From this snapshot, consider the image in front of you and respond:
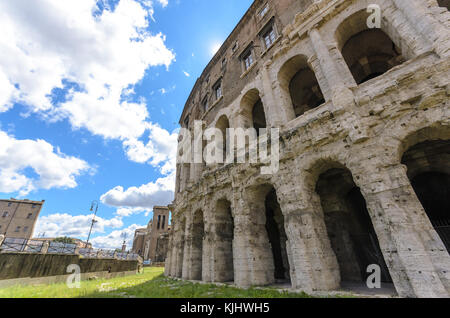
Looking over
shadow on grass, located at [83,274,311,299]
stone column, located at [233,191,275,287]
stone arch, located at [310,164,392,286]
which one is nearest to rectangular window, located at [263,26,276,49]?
stone arch, located at [310,164,392,286]

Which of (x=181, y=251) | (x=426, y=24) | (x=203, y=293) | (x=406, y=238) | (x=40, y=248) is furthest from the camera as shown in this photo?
(x=181, y=251)

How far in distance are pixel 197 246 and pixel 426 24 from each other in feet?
46.1

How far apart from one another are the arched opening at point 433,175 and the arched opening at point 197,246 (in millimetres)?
10900

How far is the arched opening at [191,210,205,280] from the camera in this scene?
1154 centimetres

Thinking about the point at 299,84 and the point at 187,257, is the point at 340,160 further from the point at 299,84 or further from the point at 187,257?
the point at 187,257

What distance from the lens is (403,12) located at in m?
6.38

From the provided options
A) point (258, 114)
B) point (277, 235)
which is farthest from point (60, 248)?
point (258, 114)

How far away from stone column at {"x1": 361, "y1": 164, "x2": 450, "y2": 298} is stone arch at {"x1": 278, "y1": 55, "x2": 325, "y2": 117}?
544cm

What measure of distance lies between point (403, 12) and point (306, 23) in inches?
146

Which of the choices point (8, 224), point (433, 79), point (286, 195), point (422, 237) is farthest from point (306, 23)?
point (8, 224)

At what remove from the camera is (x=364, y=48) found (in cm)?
962

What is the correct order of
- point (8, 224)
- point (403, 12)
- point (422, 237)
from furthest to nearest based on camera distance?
1. point (8, 224)
2. point (403, 12)
3. point (422, 237)

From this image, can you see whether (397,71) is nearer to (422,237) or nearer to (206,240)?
(422,237)

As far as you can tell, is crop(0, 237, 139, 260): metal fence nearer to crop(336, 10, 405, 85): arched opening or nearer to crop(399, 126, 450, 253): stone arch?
crop(399, 126, 450, 253): stone arch
